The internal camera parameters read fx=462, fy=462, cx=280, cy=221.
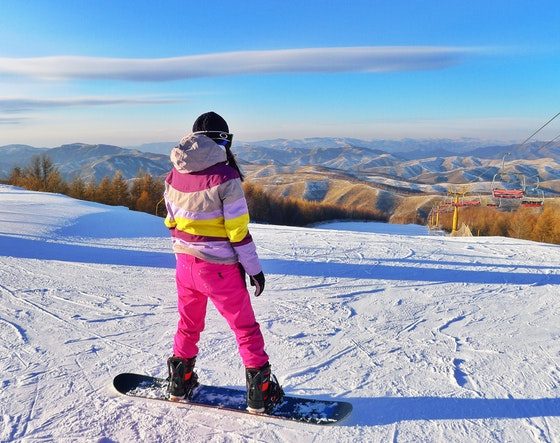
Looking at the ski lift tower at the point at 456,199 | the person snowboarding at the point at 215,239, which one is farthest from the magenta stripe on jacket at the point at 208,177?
the ski lift tower at the point at 456,199

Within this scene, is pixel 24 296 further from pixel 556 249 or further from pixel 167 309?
pixel 556 249

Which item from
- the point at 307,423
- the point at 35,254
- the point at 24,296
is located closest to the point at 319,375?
the point at 307,423

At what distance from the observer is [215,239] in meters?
2.80

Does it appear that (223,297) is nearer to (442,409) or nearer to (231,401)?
(231,401)

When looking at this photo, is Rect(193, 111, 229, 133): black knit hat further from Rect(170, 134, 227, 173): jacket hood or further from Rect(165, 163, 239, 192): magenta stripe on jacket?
Rect(165, 163, 239, 192): magenta stripe on jacket

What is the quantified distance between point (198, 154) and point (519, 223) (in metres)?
69.5

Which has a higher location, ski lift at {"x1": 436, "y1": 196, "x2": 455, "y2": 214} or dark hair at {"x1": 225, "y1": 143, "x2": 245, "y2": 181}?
dark hair at {"x1": 225, "y1": 143, "x2": 245, "y2": 181}

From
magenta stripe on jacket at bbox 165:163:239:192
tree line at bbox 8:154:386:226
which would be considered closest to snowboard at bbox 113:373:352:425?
magenta stripe on jacket at bbox 165:163:239:192

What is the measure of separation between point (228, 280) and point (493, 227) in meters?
75.7

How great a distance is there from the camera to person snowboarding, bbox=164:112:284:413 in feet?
8.84

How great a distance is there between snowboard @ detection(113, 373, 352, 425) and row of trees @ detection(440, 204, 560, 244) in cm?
4653

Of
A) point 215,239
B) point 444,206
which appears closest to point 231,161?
point 215,239

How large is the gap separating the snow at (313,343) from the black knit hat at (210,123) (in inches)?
70.0

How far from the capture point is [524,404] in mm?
3127
